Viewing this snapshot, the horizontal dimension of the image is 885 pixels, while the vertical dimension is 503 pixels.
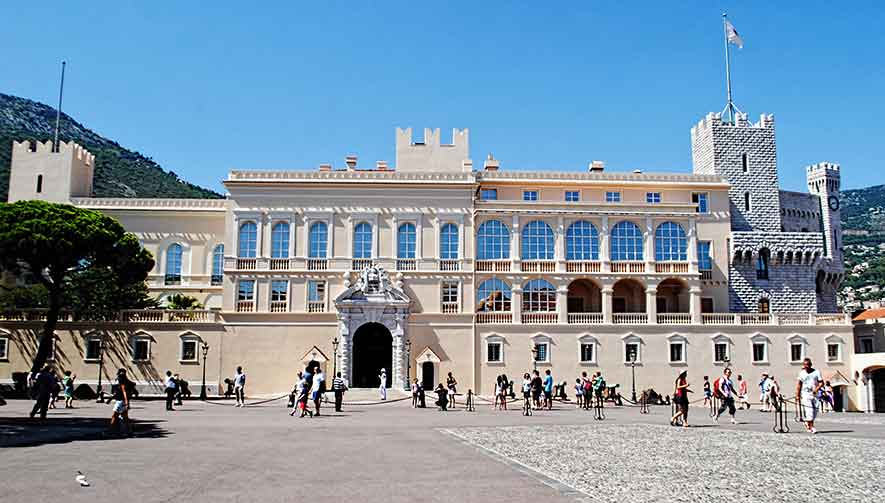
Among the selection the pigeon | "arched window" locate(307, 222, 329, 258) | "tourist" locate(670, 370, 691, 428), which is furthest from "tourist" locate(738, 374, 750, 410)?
the pigeon

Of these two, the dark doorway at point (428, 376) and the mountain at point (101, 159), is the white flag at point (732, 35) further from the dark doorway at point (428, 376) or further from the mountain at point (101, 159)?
the mountain at point (101, 159)

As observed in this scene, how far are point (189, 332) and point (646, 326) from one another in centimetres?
3085

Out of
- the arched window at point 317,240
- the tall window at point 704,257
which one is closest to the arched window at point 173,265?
the arched window at point 317,240

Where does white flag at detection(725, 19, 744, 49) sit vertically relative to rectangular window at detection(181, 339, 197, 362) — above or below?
above

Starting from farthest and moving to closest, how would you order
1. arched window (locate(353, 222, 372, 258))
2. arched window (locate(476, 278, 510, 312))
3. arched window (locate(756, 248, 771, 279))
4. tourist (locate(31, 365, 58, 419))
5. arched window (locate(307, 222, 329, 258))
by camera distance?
arched window (locate(756, 248, 771, 279)), arched window (locate(476, 278, 510, 312)), arched window (locate(353, 222, 372, 258)), arched window (locate(307, 222, 329, 258)), tourist (locate(31, 365, 58, 419))

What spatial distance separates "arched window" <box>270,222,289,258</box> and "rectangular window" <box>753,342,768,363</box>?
32843 mm

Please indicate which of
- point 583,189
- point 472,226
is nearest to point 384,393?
point 472,226

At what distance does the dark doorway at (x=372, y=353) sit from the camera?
52250mm

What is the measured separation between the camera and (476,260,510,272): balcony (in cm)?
5375

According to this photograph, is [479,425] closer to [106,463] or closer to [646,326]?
[106,463]

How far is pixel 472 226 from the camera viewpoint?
53719 mm

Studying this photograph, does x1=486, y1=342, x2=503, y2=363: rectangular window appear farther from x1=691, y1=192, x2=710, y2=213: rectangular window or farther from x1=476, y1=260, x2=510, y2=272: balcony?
x1=691, y1=192, x2=710, y2=213: rectangular window

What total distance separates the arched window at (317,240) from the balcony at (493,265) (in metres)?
10.6

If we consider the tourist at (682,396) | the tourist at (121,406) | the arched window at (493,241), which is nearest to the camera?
the tourist at (121,406)
